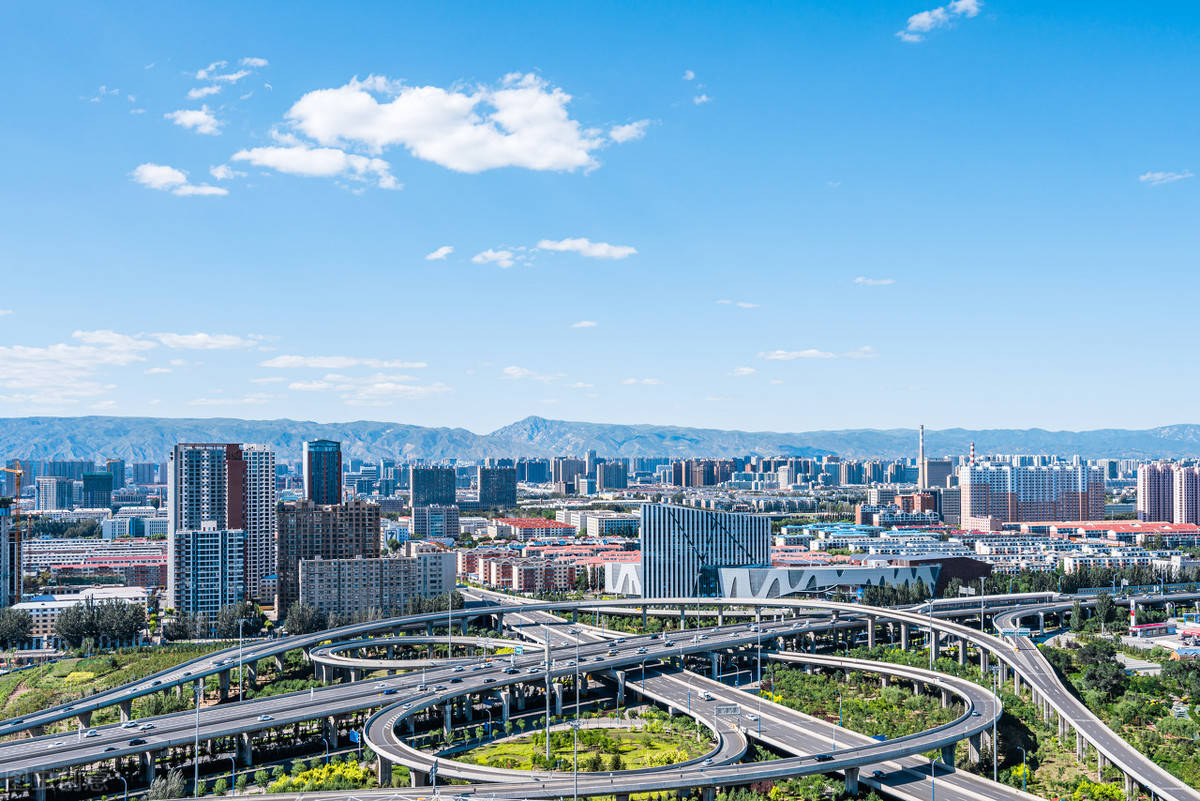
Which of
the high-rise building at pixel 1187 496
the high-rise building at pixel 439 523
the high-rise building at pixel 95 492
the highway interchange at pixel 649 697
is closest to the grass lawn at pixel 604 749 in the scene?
the highway interchange at pixel 649 697

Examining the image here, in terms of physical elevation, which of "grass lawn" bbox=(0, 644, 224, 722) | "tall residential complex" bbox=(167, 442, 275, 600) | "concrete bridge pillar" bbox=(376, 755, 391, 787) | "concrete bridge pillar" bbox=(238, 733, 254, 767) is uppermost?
"tall residential complex" bbox=(167, 442, 275, 600)

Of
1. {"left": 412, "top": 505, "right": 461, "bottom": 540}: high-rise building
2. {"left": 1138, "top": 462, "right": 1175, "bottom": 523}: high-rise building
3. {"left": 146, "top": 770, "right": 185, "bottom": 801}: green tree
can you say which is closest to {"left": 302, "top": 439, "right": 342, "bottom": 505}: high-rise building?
{"left": 412, "top": 505, "right": 461, "bottom": 540}: high-rise building

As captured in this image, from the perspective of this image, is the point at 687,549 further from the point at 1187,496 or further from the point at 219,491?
the point at 1187,496

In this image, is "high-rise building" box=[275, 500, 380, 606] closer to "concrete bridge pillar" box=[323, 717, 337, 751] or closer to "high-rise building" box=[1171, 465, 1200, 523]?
"concrete bridge pillar" box=[323, 717, 337, 751]

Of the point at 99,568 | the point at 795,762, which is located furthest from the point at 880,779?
the point at 99,568

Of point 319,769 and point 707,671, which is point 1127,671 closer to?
point 707,671

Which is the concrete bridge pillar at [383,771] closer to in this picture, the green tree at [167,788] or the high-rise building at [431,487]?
the green tree at [167,788]
